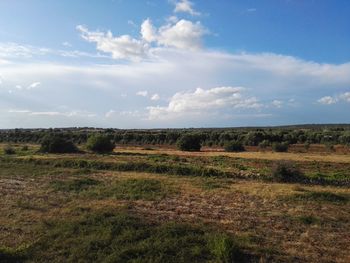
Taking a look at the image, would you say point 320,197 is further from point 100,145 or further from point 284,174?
point 100,145

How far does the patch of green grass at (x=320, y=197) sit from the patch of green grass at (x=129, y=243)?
8.57 meters

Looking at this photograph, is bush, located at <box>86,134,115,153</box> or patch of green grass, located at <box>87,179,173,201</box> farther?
bush, located at <box>86,134,115,153</box>

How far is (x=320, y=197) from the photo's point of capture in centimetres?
2267

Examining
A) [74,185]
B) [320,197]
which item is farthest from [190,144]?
[320,197]

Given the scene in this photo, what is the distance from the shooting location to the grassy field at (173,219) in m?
13.3

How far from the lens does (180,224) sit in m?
16.3

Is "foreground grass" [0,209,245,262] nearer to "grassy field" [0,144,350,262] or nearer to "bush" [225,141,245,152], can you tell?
"grassy field" [0,144,350,262]

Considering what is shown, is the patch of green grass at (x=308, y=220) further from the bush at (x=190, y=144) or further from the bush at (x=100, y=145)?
the bush at (x=190, y=144)

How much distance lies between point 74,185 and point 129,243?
13.6 m

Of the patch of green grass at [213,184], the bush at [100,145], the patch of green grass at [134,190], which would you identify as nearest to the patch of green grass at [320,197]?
the patch of green grass at [213,184]

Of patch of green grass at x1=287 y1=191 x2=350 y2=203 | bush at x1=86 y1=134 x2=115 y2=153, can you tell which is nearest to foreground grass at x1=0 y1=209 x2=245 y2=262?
patch of green grass at x1=287 y1=191 x2=350 y2=203

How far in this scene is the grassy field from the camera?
13.3 metres

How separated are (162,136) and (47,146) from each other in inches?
1716

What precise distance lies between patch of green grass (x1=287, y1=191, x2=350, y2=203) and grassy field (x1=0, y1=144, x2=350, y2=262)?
2.4 inches
